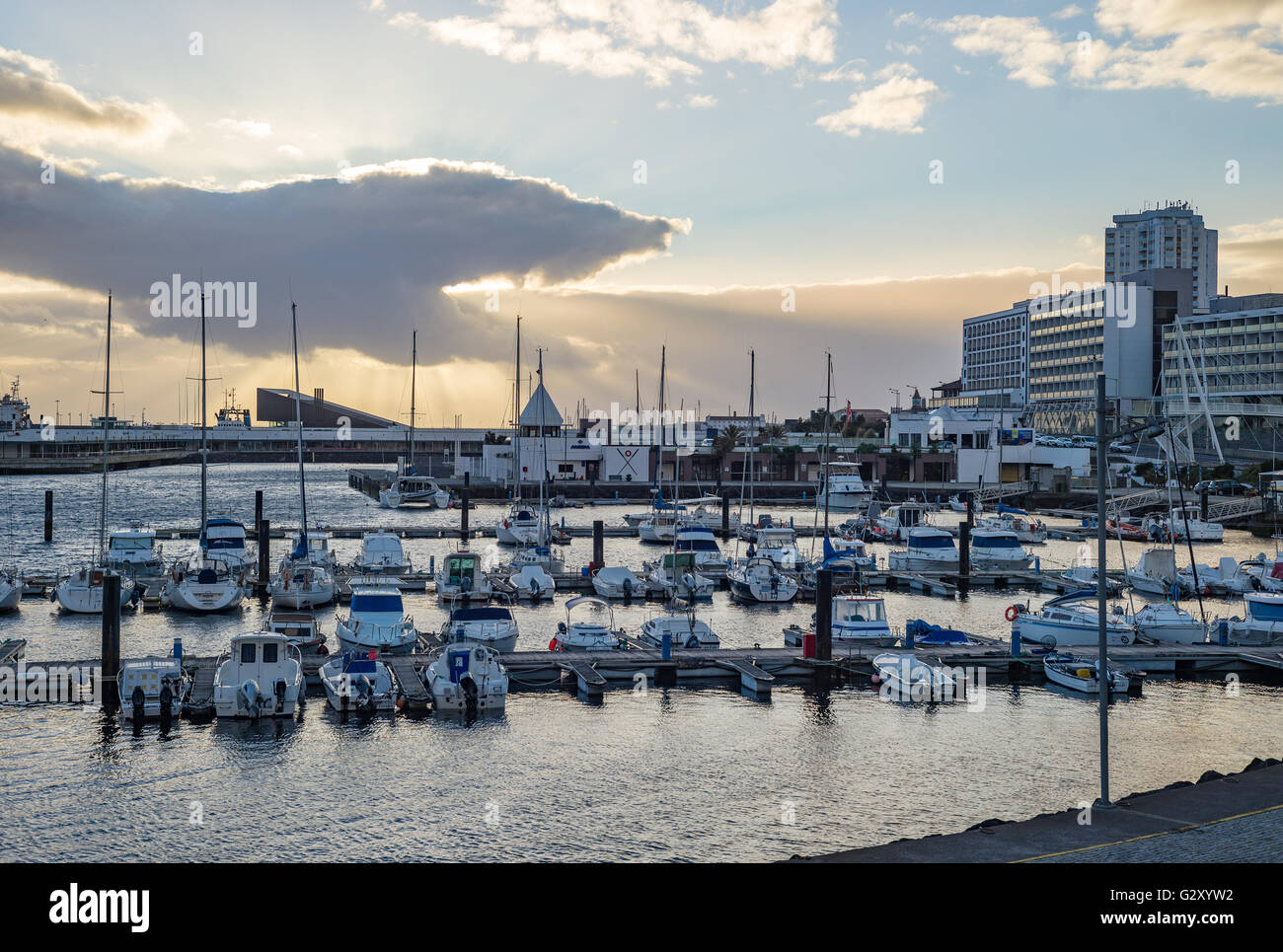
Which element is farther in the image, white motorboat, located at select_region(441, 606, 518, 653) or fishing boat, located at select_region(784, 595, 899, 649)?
fishing boat, located at select_region(784, 595, 899, 649)

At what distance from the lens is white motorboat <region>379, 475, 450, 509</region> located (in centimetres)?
12425

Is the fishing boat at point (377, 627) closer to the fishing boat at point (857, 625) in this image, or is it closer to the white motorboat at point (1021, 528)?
the fishing boat at point (857, 625)

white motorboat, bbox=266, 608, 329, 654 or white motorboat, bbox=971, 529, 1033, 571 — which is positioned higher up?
white motorboat, bbox=971, 529, 1033, 571

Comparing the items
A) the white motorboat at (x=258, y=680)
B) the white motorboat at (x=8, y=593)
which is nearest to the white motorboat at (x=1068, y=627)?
the white motorboat at (x=258, y=680)

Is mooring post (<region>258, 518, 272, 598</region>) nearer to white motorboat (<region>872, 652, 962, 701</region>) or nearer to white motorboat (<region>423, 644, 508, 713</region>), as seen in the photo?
white motorboat (<region>423, 644, 508, 713</region>)

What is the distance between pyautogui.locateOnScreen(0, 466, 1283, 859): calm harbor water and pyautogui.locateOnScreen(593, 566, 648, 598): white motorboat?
1886 cm

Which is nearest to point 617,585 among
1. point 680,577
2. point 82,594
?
point 680,577

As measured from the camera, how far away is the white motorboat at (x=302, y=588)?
5012 cm

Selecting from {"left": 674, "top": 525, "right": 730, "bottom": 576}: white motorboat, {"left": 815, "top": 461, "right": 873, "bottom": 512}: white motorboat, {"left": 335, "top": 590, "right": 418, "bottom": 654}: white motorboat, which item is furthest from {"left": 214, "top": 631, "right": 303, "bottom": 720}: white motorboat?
{"left": 815, "top": 461, "right": 873, "bottom": 512}: white motorboat

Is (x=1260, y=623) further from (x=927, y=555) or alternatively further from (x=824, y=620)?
(x=927, y=555)

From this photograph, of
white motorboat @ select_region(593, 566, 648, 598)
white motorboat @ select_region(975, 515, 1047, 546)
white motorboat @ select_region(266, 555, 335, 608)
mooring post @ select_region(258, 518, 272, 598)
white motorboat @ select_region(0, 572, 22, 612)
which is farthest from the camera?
white motorboat @ select_region(975, 515, 1047, 546)

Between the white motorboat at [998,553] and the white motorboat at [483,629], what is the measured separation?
118ft

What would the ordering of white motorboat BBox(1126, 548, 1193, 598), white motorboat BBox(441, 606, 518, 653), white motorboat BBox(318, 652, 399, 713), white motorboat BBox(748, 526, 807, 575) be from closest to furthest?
white motorboat BBox(318, 652, 399, 713)
white motorboat BBox(441, 606, 518, 653)
white motorboat BBox(1126, 548, 1193, 598)
white motorboat BBox(748, 526, 807, 575)

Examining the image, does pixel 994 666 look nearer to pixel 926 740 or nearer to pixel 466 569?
pixel 926 740
